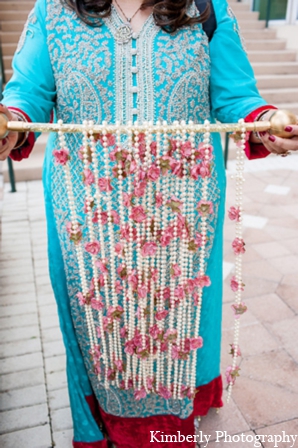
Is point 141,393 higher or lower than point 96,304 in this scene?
lower

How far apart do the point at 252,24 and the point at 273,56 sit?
963mm

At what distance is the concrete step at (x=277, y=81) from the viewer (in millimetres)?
6691

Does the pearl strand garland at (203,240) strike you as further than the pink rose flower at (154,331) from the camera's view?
No

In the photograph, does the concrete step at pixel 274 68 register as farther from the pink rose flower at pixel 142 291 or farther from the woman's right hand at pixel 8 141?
the woman's right hand at pixel 8 141

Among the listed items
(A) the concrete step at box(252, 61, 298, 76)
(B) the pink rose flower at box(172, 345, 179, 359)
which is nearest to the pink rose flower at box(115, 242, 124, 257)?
(B) the pink rose flower at box(172, 345, 179, 359)

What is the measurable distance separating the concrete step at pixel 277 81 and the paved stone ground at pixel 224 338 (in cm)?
342

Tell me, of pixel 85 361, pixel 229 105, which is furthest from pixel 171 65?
pixel 85 361

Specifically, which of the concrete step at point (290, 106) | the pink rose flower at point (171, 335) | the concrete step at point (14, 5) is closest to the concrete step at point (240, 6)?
the concrete step at point (290, 106)

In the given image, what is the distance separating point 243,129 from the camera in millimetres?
1052

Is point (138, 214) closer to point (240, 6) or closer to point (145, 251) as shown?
point (145, 251)

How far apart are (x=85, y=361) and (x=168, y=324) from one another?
1.14 feet

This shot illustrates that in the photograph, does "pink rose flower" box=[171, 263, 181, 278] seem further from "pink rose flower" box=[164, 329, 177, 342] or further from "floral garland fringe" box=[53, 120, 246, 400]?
"pink rose flower" box=[164, 329, 177, 342]

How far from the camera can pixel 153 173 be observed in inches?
44.5

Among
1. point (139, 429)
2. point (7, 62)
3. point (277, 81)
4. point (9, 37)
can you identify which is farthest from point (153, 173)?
point (277, 81)
